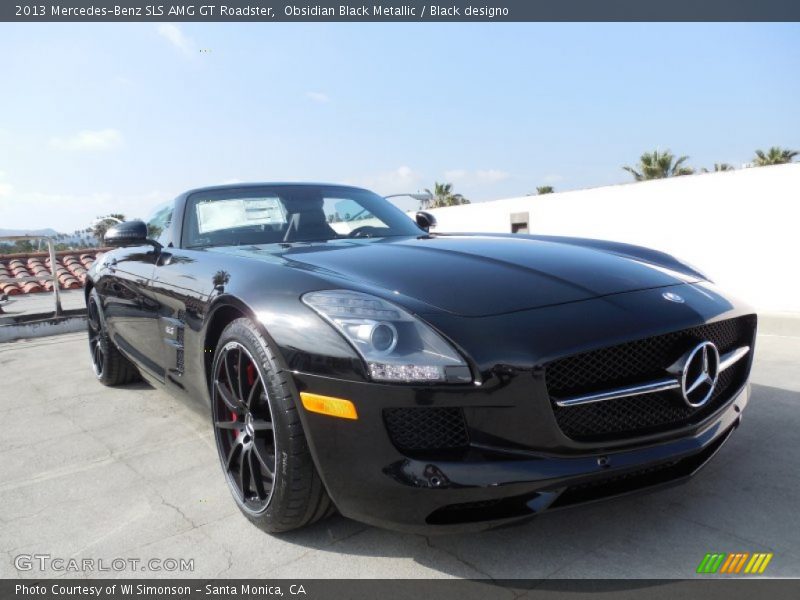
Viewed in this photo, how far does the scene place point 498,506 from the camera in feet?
5.32

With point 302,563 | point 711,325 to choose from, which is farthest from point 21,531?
point 711,325

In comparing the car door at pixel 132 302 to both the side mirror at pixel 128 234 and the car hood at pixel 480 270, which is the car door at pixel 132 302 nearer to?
the side mirror at pixel 128 234

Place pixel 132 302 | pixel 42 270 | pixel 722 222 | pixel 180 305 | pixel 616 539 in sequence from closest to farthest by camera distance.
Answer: pixel 616 539
pixel 180 305
pixel 132 302
pixel 722 222
pixel 42 270

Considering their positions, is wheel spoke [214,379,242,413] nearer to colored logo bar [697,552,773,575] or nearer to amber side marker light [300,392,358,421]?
amber side marker light [300,392,358,421]

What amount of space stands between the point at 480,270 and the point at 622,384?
2.10ft

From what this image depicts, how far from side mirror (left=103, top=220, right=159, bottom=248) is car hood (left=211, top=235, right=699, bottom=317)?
30.8 inches

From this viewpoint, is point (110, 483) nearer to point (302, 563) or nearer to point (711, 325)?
point (302, 563)

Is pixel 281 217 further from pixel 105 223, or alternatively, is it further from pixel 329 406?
pixel 105 223

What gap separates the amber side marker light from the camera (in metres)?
1.67

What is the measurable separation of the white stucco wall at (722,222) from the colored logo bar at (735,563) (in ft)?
18.1

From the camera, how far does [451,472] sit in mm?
1580

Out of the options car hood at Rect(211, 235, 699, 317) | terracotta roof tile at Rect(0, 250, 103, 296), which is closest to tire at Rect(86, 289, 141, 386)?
car hood at Rect(211, 235, 699, 317)

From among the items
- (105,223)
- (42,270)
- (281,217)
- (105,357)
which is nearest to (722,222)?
(281,217)

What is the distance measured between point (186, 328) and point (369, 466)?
52.8 inches
